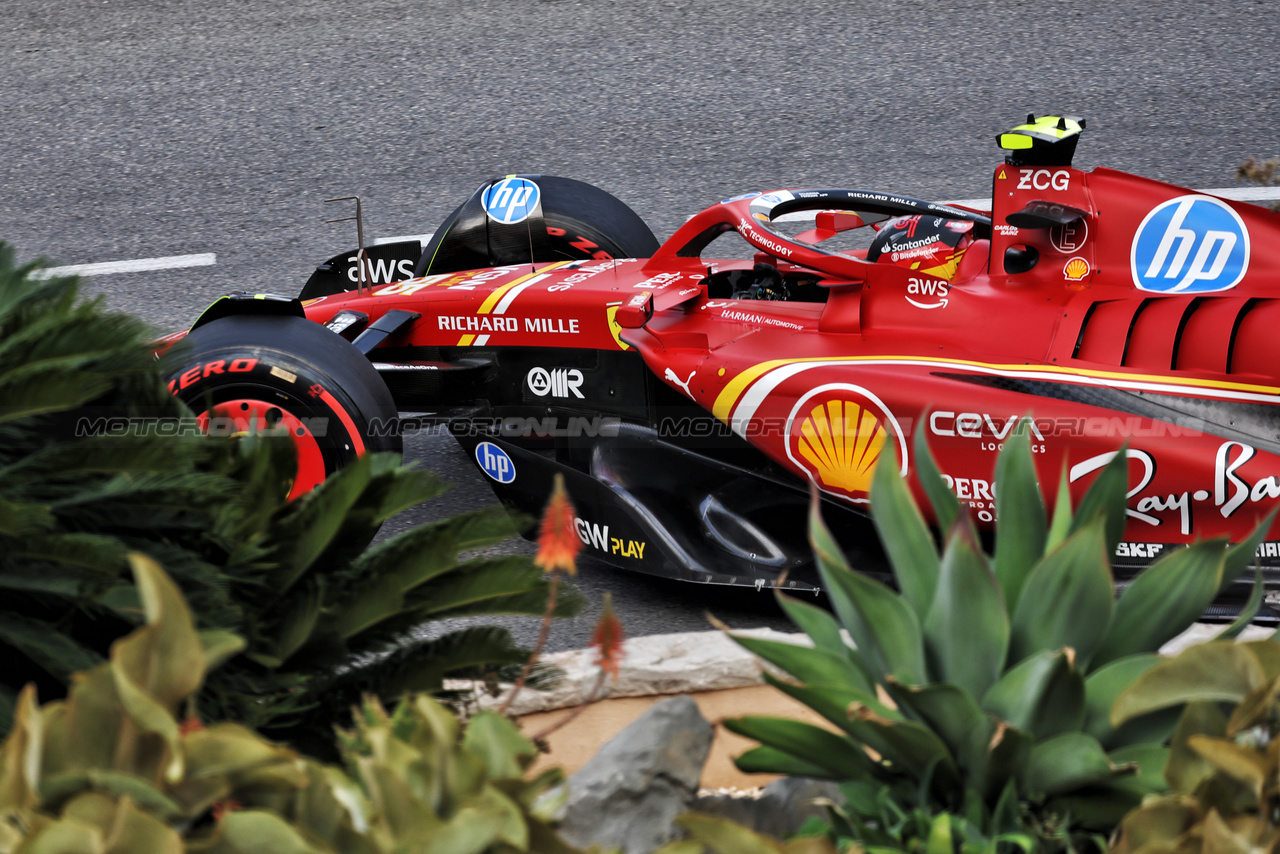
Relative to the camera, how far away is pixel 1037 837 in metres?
1.87

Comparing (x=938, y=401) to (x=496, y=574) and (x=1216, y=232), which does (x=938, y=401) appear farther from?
(x=496, y=574)

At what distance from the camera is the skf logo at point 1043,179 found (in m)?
3.90

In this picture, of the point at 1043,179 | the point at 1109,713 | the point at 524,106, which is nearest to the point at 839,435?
the point at 1043,179

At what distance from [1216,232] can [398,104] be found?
5.64 m

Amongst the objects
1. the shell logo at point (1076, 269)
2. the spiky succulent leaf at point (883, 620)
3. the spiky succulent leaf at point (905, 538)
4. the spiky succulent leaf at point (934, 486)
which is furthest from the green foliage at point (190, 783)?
the shell logo at point (1076, 269)

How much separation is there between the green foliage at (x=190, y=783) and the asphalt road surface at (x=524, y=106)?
200 inches

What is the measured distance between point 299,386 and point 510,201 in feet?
4.97

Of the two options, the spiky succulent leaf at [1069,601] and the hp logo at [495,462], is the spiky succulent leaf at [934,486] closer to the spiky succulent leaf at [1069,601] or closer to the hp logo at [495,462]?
the spiky succulent leaf at [1069,601]

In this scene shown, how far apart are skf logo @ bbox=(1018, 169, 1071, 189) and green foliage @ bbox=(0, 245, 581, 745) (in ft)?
7.71

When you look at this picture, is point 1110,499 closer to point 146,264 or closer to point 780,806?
point 780,806

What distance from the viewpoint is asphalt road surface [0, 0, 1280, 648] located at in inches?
278

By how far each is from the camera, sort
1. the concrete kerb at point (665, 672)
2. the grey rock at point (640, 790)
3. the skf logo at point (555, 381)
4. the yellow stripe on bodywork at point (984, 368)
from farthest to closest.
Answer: the skf logo at point (555, 381) < the yellow stripe on bodywork at point (984, 368) < the concrete kerb at point (665, 672) < the grey rock at point (640, 790)

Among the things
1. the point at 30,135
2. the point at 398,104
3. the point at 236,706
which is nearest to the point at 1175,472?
the point at 236,706

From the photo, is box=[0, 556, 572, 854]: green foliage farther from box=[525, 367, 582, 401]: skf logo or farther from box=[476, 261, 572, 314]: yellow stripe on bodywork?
box=[476, 261, 572, 314]: yellow stripe on bodywork
